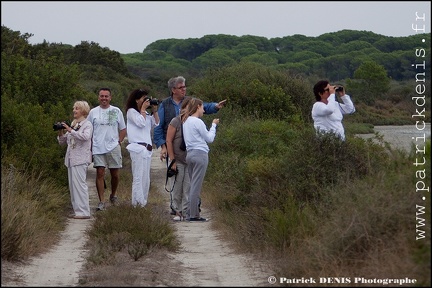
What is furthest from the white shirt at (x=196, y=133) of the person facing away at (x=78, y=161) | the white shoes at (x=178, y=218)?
the person facing away at (x=78, y=161)

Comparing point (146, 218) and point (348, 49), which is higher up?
point (348, 49)

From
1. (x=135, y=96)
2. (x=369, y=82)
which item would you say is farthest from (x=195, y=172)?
(x=369, y=82)

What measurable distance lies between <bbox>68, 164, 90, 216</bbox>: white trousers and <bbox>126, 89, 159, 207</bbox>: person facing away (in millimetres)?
775

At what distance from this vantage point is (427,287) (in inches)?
296

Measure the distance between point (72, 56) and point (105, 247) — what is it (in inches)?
2036

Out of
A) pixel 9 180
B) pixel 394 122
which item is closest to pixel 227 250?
pixel 9 180

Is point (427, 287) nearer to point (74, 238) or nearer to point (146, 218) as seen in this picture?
point (146, 218)

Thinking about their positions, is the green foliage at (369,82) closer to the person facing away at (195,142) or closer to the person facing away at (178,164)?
the person facing away at (178,164)

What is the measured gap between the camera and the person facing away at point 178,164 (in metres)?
14.2

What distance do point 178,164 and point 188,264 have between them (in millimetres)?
4029

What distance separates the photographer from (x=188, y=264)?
10484mm

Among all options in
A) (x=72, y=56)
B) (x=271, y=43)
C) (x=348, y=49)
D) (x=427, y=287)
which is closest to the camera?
(x=427, y=287)

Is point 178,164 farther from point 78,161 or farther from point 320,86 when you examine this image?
point 320,86

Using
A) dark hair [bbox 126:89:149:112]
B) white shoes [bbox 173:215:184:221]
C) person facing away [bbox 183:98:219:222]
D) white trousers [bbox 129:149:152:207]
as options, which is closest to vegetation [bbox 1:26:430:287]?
white shoes [bbox 173:215:184:221]
